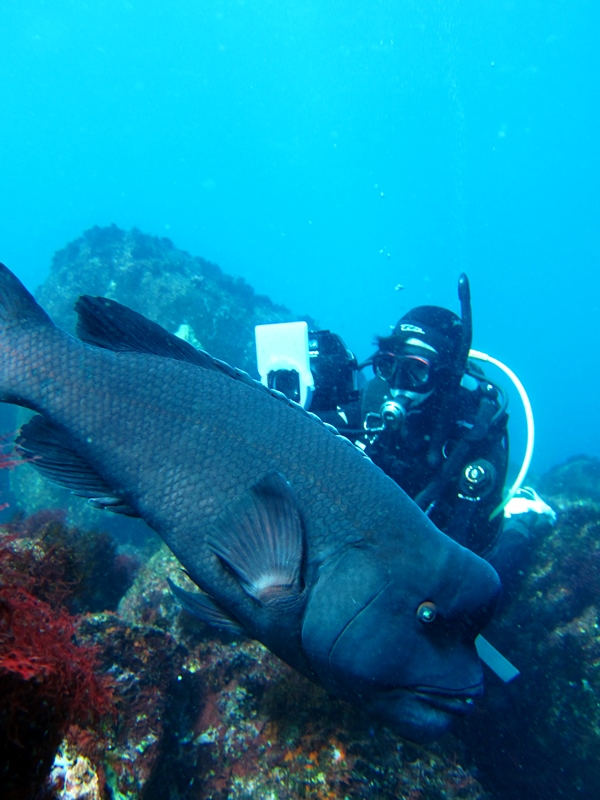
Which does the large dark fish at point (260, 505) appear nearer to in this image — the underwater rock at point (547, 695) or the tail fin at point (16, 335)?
the tail fin at point (16, 335)

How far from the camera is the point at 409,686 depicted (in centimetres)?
206

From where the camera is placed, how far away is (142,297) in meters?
15.1

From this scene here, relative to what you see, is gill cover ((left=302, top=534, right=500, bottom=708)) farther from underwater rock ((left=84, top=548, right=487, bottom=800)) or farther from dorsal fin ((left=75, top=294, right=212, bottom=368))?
dorsal fin ((left=75, top=294, right=212, bottom=368))

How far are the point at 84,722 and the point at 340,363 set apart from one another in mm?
3321

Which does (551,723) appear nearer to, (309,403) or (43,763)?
(309,403)

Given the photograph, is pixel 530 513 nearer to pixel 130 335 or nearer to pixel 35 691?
pixel 130 335

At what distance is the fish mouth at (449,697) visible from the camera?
2.04 m

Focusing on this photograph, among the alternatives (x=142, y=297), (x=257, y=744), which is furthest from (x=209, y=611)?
(x=142, y=297)

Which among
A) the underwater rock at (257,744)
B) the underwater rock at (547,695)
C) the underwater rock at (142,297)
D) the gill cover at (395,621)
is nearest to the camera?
the gill cover at (395,621)

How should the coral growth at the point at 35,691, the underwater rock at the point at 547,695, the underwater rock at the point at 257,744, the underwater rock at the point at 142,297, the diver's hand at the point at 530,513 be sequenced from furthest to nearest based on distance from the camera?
the underwater rock at the point at 142,297 < the diver's hand at the point at 530,513 < the underwater rock at the point at 547,695 < the underwater rock at the point at 257,744 < the coral growth at the point at 35,691

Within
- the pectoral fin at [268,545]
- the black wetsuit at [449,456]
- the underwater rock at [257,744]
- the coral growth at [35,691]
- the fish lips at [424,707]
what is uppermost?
the black wetsuit at [449,456]

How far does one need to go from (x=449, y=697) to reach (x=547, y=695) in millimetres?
2932

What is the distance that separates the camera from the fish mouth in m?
2.04

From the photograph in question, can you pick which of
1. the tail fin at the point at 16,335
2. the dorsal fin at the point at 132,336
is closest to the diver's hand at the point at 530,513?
the dorsal fin at the point at 132,336
